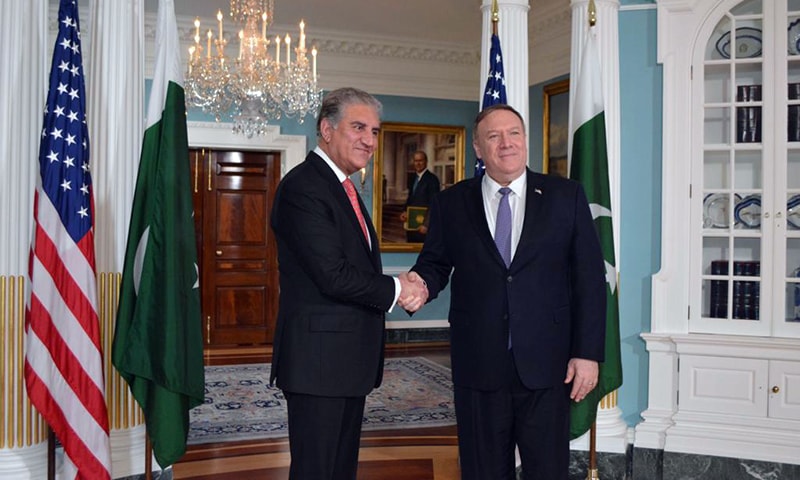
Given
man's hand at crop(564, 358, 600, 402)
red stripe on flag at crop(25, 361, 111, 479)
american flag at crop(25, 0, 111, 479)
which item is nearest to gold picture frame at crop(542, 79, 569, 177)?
man's hand at crop(564, 358, 600, 402)

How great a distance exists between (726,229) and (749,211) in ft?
0.52

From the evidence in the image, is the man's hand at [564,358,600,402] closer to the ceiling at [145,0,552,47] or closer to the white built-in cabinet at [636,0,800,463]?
the white built-in cabinet at [636,0,800,463]

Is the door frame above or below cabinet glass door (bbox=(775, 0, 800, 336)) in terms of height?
above

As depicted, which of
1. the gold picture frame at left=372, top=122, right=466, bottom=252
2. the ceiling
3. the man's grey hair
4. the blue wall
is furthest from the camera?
the gold picture frame at left=372, top=122, right=466, bottom=252

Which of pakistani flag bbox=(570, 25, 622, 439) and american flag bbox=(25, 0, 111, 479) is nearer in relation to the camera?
american flag bbox=(25, 0, 111, 479)

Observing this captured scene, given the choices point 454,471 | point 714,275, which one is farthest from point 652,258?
point 454,471

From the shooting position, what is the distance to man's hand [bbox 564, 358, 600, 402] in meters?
2.51

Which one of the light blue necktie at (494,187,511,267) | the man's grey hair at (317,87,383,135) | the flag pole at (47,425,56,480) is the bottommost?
the flag pole at (47,425,56,480)

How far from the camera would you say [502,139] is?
8.39 ft

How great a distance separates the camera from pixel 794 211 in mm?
4059

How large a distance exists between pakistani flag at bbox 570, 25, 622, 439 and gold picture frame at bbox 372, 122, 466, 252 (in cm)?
504

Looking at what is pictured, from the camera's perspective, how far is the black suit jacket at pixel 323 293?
7.65ft

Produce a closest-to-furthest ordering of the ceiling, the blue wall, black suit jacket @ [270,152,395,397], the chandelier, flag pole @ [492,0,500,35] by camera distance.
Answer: black suit jacket @ [270,152,395,397] → flag pole @ [492,0,500,35] → the blue wall → the chandelier → the ceiling

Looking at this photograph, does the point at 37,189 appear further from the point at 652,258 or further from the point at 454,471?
the point at 652,258
